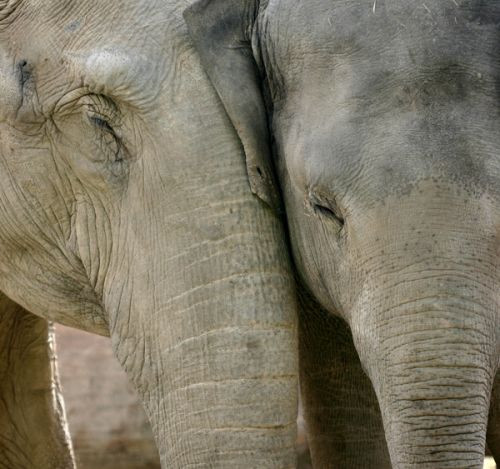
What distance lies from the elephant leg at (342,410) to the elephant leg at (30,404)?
96 cm

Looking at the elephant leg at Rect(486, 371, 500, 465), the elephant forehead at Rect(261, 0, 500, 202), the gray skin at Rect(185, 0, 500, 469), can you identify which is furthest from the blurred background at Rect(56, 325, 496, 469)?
the elephant forehead at Rect(261, 0, 500, 202)

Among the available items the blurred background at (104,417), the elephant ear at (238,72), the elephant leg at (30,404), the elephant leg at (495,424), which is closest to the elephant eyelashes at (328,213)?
the elephant ear at (238,72)

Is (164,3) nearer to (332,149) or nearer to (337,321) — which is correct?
(332,149)

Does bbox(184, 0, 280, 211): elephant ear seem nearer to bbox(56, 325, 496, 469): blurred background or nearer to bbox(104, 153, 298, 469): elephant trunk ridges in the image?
bbox(104, 153, 298, 469): elephant trunk ridges

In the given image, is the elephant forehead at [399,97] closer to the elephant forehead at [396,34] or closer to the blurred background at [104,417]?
the elephant forehead at [396,34]

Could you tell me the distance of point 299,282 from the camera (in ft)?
15.6

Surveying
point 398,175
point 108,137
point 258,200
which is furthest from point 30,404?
point 398,175

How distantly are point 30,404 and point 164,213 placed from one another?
5.18 feet

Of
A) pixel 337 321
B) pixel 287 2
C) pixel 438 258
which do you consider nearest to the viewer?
pixel 438 258

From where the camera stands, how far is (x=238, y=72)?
15.0 ft

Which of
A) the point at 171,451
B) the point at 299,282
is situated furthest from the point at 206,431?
the point at 299,282

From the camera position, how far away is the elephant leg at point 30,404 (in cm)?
589

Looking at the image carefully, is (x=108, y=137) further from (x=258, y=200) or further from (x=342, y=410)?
(x=342, y=410)

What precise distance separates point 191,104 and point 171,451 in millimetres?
834
